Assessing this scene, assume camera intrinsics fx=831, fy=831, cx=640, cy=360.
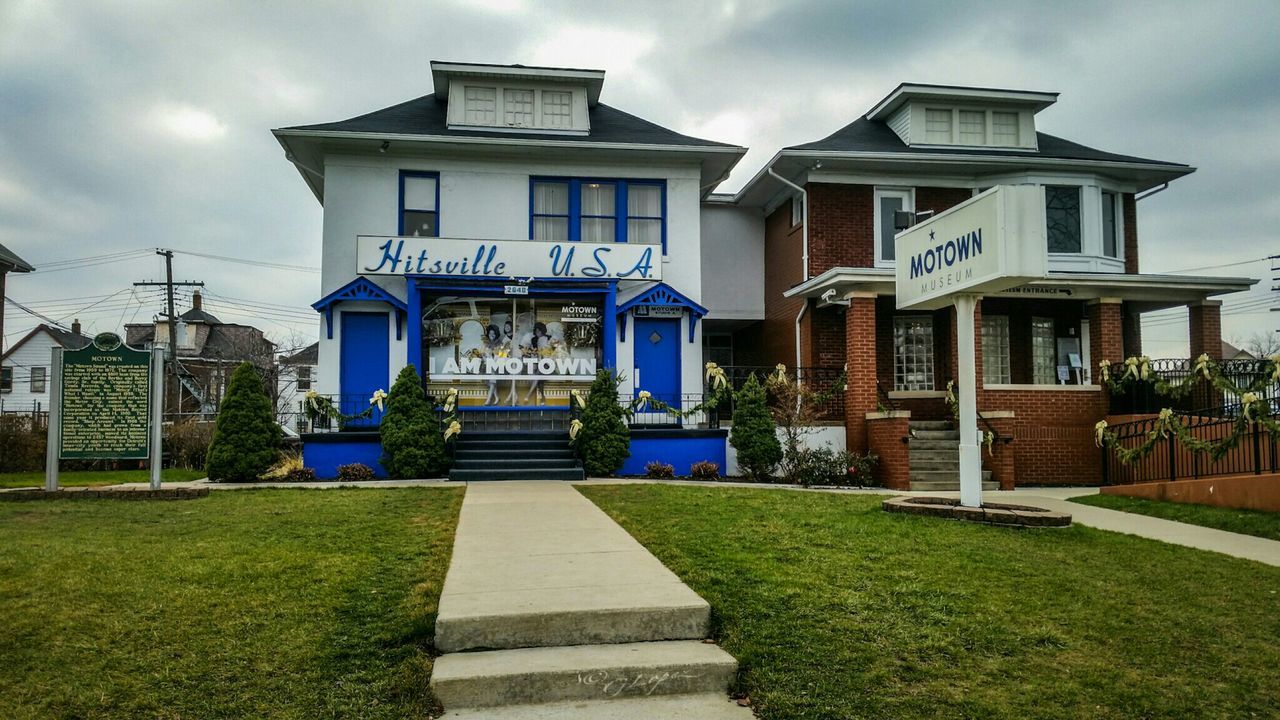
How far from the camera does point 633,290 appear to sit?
1800 centimetres

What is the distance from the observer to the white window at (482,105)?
728 inches

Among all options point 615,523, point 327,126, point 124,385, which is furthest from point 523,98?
point 615,523

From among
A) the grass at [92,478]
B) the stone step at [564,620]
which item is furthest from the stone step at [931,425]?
the grass at [92,478]

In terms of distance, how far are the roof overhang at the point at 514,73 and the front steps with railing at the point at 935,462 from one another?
1033 centimetres

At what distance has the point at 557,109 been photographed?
18.8m

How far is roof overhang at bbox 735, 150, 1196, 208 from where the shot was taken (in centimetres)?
1827

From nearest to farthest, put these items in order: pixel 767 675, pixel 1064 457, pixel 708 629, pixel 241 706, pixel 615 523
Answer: pixel 241 706, pixel 767 675, pixel 708 629, pixel 615 523, pixel 1064 457

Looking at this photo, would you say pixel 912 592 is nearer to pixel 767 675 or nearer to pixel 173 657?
pixel 767 675

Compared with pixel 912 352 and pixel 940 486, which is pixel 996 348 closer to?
pixel 912 352

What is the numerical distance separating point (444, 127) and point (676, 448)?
870 centimetres

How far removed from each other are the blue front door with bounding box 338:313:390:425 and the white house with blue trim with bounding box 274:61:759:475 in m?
0.03

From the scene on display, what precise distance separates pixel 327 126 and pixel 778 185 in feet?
33.8

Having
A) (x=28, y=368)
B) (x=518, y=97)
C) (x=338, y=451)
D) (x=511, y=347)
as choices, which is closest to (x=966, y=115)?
(x=518, y=97)

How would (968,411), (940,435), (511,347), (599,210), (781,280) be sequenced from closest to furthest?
(968,411) → (940,435) → (511,347) → (599,210) → (781,280)
